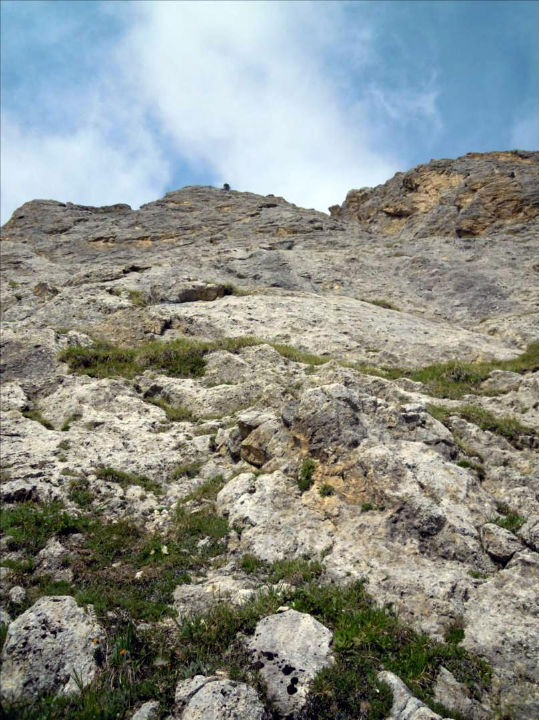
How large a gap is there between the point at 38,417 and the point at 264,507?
9.32m

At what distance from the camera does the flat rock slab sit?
683 centimetres

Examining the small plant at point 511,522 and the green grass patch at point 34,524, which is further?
the green grass patch at point 34,524

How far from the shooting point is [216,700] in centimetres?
656

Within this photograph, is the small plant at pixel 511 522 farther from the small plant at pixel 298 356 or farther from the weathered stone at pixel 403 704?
the small plant at pixel 298 356

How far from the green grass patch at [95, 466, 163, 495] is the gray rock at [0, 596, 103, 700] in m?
5.15

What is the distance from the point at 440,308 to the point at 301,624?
26.2 metres

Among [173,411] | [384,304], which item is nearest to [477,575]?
[173,411]

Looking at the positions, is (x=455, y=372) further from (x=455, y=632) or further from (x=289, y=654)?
(x=289, y=654)

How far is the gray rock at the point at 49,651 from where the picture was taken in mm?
6930

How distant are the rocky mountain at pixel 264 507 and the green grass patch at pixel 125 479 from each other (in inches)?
2.2

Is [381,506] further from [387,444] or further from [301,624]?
[301,624]

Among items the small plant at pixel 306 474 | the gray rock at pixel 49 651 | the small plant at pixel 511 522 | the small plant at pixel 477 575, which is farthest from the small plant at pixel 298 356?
the gray rock at pixel 49 651

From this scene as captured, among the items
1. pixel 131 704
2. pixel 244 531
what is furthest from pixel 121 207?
pixel 131 704

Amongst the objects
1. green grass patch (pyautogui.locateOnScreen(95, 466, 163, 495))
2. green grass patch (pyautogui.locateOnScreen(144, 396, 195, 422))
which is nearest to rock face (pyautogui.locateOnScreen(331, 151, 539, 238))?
green grass patch (pyautogui.locateOnScreen(144, 396, 195, 422))
